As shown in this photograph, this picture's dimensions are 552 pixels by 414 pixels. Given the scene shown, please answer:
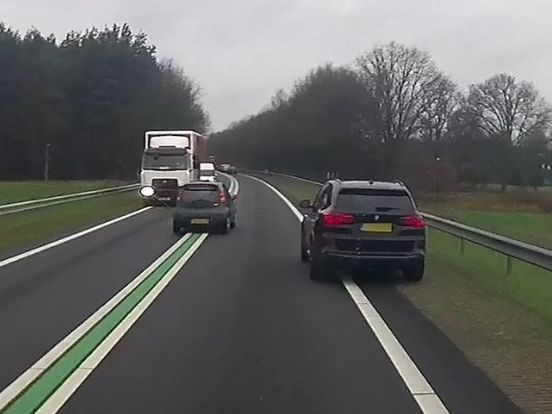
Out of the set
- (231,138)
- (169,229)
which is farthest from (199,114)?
(169,229)

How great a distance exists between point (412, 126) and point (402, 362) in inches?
3040

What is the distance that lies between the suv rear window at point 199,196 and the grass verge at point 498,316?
8.51m

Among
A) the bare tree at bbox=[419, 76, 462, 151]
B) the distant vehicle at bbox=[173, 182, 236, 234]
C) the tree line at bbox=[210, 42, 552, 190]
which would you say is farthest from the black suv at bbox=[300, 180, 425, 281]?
the bare tree at bbox=[419, 76, 462, 151]

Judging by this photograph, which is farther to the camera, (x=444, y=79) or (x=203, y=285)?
(x=444, y=79)

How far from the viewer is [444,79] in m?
87.4

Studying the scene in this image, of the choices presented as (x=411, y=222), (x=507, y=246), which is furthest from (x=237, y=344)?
(x=507, y=246)

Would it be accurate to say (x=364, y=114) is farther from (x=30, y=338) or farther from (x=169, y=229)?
(x=30, y=338)

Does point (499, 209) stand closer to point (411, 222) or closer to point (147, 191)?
point (147, 191)

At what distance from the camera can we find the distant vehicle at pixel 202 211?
25.9 meters

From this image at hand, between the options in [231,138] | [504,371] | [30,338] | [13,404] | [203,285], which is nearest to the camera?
[13,404]

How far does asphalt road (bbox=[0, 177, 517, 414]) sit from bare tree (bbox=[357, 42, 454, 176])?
67756 mm

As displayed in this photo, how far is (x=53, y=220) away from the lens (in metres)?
29.2

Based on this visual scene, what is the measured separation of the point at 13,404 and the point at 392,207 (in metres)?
8.68

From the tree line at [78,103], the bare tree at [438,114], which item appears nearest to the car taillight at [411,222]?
the tree line at [78,103]
